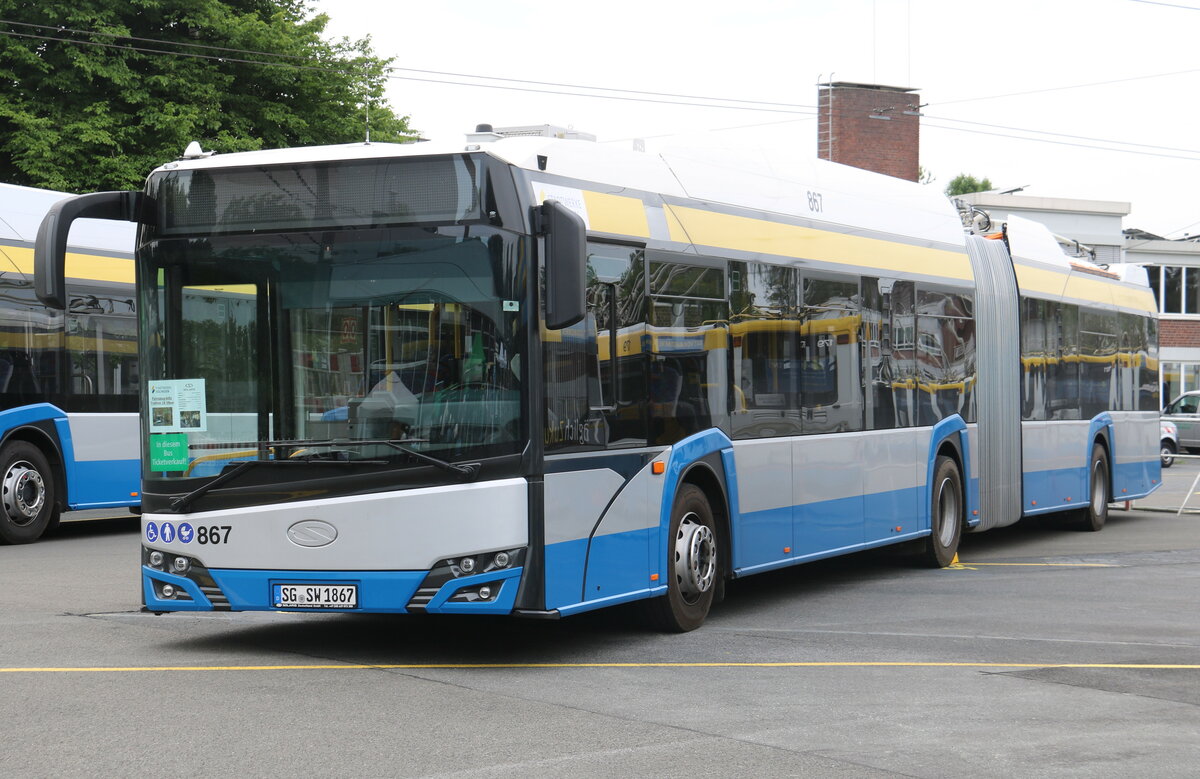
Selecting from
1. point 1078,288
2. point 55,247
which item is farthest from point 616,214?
point 1078,288

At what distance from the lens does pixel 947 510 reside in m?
15.4

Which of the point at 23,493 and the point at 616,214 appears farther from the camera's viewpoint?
the point at 23,493

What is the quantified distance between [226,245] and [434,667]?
271cm

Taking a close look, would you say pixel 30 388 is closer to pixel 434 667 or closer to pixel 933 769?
pixel 434 667

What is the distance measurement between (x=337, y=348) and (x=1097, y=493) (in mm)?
13417

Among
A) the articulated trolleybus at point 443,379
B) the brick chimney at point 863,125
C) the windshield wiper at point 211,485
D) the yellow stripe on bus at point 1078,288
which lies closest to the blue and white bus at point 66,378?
the articulated trolleybus at point 443,379

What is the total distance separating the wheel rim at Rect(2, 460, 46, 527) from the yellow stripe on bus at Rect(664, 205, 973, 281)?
9.28 metres

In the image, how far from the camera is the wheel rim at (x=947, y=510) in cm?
1519

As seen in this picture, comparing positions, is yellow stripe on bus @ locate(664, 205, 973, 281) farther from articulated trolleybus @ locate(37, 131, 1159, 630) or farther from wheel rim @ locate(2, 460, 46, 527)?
wheel rim @ locate(2, 460, 46, 527)

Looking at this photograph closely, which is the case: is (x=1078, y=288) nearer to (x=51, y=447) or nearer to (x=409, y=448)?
(x=51, y=447)

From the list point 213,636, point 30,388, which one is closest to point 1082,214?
A: point 30,388

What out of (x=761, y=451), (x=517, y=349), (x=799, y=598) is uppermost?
(x=517, y=349)

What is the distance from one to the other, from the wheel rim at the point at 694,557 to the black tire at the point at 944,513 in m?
4.59

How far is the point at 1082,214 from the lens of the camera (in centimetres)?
5519
